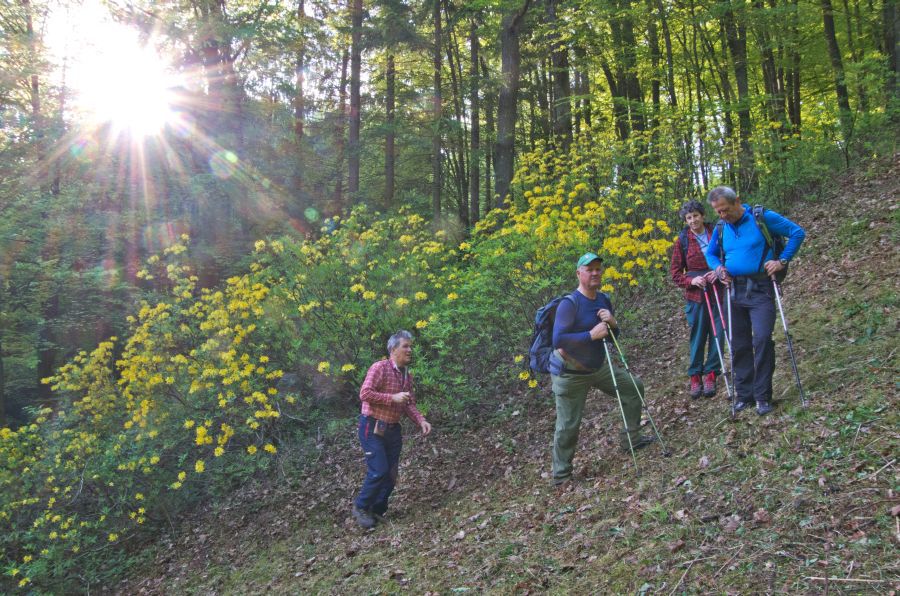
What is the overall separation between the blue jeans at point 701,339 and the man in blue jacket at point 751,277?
2.87ft

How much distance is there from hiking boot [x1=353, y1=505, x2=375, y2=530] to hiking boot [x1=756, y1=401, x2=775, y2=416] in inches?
155

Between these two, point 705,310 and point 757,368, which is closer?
point 757,368

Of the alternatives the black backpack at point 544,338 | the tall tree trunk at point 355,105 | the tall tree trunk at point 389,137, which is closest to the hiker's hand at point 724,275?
the black backpack at point 544,338

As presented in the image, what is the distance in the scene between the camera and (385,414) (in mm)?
5973

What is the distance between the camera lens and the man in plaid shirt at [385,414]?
5.91 metres

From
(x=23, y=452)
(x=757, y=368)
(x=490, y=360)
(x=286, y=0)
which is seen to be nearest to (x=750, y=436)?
(x=757, y=368)

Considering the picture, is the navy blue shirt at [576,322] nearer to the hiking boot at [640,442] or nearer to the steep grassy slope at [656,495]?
the hiking boot at [640,442]

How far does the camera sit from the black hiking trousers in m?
4.40

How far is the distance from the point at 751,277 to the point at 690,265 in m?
1.19

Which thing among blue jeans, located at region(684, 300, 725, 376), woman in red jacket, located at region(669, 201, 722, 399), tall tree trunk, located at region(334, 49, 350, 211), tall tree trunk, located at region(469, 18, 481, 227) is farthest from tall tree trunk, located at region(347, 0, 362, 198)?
blue jeans, located at region(684, 300, 725, 376)

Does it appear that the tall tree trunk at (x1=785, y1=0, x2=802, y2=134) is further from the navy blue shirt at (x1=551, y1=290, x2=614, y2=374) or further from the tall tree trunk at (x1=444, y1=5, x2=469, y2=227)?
the navy blue shirt at (x1=551, y1=290, x2=614, y2=374)

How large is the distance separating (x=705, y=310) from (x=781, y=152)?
6623 mm

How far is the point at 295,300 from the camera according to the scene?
8.92m

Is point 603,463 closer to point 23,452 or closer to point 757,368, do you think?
point 757,368
